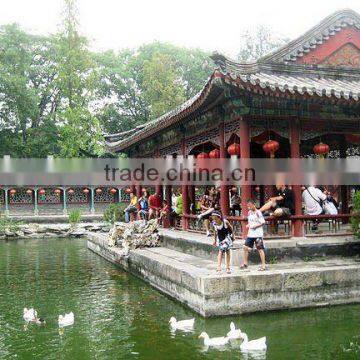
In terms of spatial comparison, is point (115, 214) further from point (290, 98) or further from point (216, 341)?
point (216, 341)

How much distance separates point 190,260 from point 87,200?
2570 centimetres

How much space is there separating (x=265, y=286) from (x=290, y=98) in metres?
3.99

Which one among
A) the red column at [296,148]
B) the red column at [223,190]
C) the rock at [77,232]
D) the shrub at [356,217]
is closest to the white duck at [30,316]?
the red column at [223,190]

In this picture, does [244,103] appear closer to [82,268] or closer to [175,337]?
[175,337]

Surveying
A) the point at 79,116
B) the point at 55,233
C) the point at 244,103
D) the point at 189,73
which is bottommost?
the point at 55,233

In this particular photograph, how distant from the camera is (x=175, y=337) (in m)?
7.74

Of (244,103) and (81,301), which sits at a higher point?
(244,103)

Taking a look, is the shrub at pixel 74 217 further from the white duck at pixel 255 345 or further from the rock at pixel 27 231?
the white duck at pixel 255 345

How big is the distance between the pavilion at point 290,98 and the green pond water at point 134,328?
10.1 ft

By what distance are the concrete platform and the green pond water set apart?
218 millimetres

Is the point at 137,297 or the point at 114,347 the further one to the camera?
the point at 137,297

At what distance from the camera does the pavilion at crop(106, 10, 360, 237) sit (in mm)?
10336

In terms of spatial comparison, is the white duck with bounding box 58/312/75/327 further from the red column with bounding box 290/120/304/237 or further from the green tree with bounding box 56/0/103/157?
the green tree with bounding box 56/0/103/157

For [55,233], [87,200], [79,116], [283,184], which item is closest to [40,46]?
[79,116]
